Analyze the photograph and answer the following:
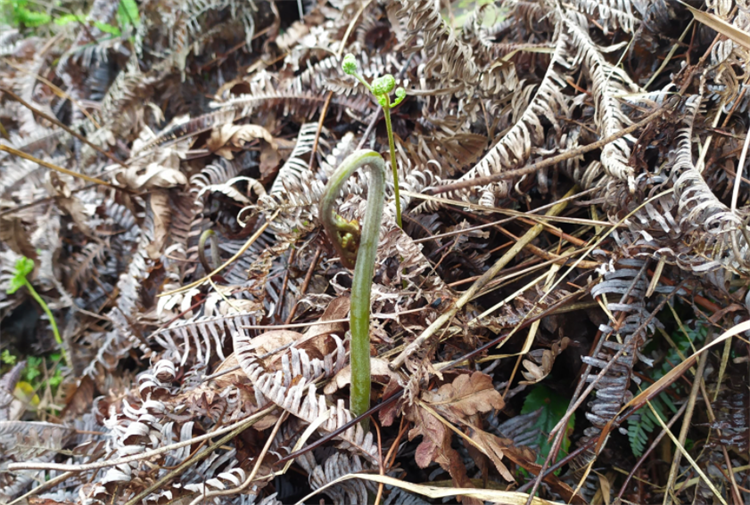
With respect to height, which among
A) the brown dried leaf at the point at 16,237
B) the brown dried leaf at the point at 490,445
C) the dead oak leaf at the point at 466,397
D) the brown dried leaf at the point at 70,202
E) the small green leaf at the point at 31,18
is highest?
the small green leaf at the point at 31,18

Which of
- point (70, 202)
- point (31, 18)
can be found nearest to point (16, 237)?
point (70, 202)

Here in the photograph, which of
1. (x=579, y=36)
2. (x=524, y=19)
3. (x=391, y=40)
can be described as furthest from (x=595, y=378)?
(x=391, y=40)

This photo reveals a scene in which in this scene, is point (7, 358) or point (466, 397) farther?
point (7, 358)

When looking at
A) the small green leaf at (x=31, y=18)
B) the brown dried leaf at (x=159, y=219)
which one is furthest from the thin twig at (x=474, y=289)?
the small green leaf at (x=31, y=18)

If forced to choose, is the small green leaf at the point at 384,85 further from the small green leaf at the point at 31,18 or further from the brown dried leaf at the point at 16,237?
the small green leaf at the point at 31,18

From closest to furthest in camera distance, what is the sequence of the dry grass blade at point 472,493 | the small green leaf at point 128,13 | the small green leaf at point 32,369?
the dry grass blade at point 472,493
the small green leaf at point 32,369
the small green leaf at point 128,13

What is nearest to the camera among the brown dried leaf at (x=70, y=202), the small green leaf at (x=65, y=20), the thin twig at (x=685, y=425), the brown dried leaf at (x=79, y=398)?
the thin twig at (x=685, y=425)

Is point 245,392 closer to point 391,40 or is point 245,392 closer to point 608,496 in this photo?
point 608,496

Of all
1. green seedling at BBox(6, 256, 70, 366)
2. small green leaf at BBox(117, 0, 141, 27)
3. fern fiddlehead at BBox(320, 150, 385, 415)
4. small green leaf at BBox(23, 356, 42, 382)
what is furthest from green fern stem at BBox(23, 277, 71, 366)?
fern fiddlehead at BBox(320, 150, 385, 415)

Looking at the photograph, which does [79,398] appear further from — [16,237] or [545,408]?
[545,408]
